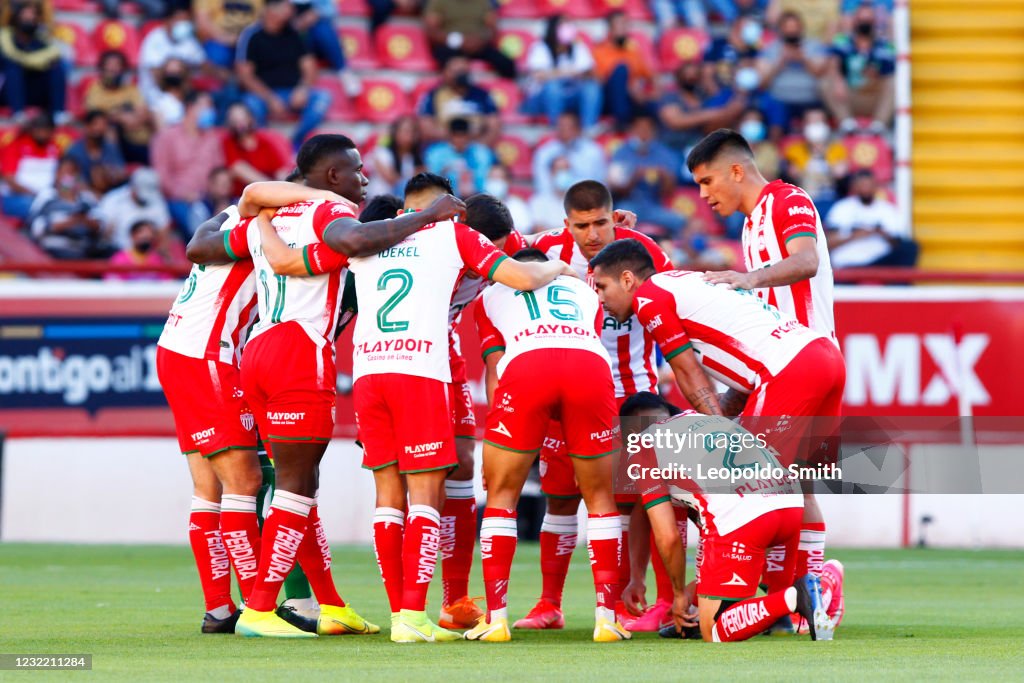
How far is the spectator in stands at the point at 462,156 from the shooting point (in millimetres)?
18344

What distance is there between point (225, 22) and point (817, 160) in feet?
23.8

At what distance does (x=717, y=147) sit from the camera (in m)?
8.60

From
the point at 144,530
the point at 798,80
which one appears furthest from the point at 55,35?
the point at 798,80

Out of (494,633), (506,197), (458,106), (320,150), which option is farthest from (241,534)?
(458,106)

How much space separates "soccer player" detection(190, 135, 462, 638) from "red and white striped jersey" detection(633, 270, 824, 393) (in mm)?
1176

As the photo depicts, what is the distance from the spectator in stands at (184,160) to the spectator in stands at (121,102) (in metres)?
0.28

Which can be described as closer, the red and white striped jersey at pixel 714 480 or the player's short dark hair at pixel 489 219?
the red and white striped jersey at pixel 714 480

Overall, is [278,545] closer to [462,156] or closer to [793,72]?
[462,156]

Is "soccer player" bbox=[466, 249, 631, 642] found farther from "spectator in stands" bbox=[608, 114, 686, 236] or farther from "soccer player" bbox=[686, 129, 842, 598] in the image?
"spectator in stands" bbox=[608, 114, 686, 236]

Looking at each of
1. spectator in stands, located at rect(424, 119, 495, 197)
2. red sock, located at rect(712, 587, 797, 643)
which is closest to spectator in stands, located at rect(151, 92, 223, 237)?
spectator in stands, located at rect(424, 119, 495, 197)

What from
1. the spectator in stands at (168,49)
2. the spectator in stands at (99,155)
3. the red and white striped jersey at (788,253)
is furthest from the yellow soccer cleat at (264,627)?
the spectator in stands at (168,49)

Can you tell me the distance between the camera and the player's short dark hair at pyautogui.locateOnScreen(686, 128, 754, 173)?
Result: 8602 millimetres

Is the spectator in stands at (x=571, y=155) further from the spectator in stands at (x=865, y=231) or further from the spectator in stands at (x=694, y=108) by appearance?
the spectator in stands at (x=865, y=231)

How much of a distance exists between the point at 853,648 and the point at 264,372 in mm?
3123
